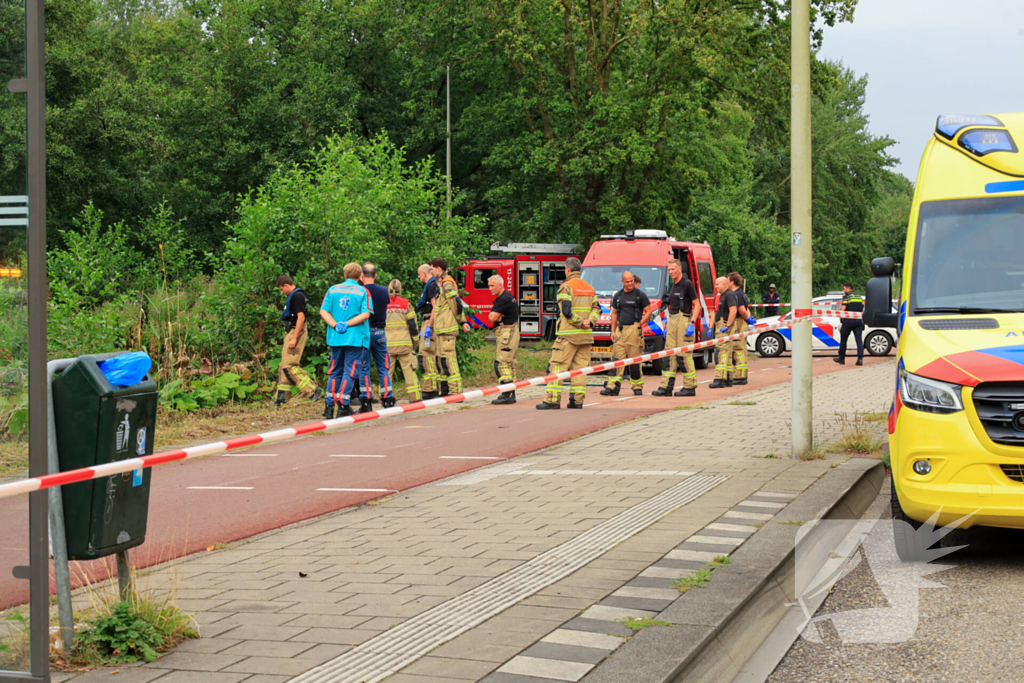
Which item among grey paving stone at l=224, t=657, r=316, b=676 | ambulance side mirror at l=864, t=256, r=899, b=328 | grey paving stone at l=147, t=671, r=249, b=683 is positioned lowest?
grey paving stone at l=224, t=657, r=316, b=676

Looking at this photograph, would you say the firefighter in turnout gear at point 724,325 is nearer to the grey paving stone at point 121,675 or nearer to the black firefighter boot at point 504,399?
the black firefighter boot at point 504,399

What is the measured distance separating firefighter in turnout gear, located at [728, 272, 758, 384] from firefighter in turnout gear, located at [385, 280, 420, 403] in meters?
6.30

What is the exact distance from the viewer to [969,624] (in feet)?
16.2

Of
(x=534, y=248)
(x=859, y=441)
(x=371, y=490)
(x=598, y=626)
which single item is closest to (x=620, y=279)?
(x=534, y=248)

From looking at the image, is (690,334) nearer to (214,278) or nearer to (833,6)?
(214,278)

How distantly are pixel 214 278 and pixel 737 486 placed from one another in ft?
33.7

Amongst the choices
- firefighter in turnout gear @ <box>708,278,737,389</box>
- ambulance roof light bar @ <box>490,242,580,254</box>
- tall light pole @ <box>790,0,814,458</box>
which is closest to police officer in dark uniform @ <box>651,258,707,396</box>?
firefighter in turnout gear @ <box>708,278,737,389</box>

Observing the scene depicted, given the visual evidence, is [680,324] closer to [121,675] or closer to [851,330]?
[851,330]

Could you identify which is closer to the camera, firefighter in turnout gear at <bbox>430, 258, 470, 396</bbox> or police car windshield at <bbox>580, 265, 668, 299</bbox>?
firefighter in turnout gear at <bbox>430, 258, 470, 396</bbox>

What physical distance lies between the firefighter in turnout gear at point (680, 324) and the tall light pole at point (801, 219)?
6674mm

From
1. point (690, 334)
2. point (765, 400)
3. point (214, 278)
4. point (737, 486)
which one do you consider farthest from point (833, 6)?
point (737, 486)

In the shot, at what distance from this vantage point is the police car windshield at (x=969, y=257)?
21.4ft

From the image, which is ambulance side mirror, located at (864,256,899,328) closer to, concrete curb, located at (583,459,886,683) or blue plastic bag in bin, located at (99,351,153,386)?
concrete curb, located at (583,459,886,683)

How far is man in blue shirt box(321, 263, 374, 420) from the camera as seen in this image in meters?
13.1
